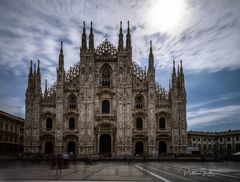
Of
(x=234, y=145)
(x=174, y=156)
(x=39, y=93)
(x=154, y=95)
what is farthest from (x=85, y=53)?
(x=234, y=145)

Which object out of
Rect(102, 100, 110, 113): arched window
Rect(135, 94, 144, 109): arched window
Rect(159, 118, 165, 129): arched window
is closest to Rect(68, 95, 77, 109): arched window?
Rect(102, 100, 110, 113): arched window

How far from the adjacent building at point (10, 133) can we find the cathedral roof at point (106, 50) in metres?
24.5

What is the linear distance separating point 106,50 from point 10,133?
3037 centimetres

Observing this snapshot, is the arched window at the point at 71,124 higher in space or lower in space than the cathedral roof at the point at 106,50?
lower

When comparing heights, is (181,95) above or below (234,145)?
above

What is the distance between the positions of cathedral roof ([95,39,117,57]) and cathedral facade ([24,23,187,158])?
733mm

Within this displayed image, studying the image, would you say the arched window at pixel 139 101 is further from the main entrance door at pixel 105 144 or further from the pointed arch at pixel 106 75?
the main entrance door at pixel 105 144

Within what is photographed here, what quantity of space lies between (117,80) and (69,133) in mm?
13112

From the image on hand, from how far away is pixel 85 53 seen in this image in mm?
62531

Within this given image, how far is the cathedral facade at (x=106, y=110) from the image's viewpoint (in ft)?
197

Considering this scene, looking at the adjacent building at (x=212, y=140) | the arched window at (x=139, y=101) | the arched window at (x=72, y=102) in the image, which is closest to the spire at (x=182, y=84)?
the arched window at (x=139, y=101)

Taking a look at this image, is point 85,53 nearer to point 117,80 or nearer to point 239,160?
point 117,80

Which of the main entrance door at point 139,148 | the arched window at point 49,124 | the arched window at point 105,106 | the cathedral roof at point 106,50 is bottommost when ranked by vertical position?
the main entrance door at point 139,148

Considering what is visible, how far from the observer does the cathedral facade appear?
60156mm
